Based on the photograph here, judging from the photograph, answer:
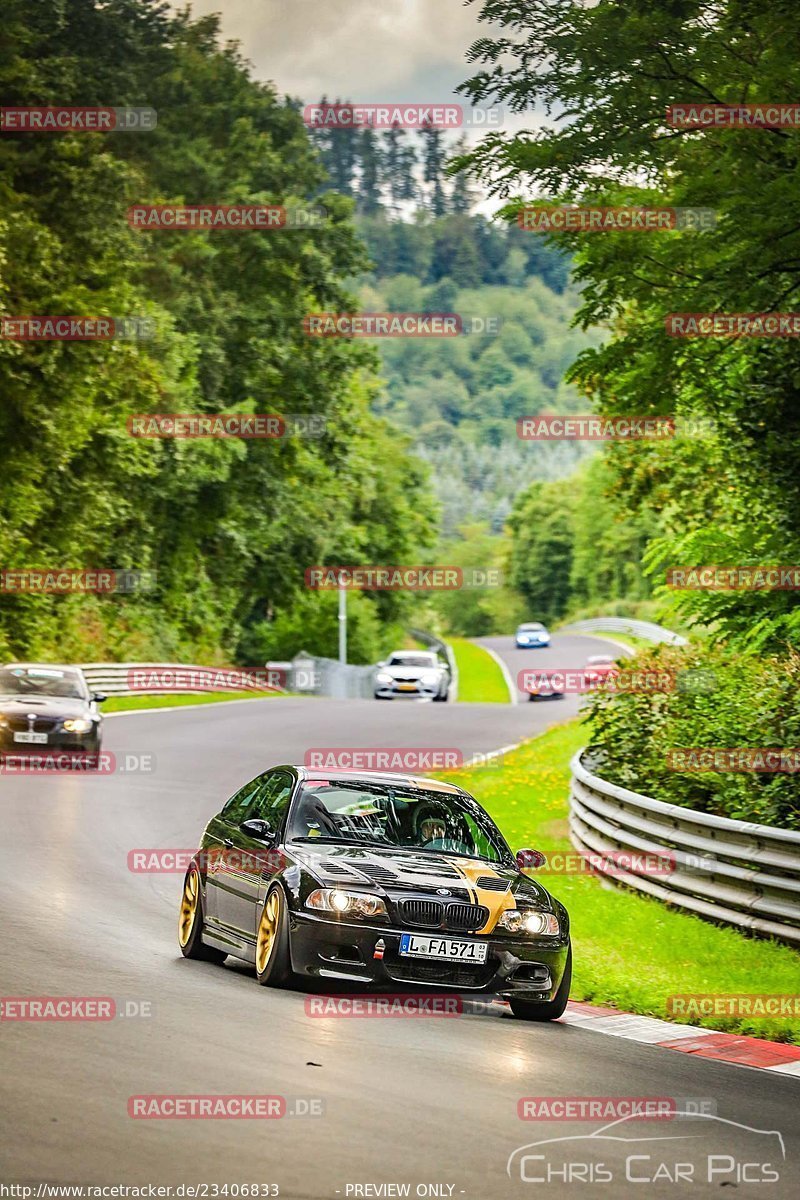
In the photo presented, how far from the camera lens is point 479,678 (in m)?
80.3

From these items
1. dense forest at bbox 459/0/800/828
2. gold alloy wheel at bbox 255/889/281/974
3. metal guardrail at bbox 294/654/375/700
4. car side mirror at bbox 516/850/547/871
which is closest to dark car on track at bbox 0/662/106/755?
dense forest at bbox 459/0/800/828

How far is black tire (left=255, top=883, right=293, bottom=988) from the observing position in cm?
1000

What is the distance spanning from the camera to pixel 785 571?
20141mm

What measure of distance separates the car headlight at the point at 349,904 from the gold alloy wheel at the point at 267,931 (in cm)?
36

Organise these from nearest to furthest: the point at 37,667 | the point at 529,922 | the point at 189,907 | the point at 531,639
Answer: the point at 529,922
the point at 189,907
the point at 37,667
the point at 531,639

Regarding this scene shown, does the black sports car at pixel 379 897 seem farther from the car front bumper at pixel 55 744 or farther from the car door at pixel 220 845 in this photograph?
the car front bumper at pixel 55 744

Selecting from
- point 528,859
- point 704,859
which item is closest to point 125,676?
point 704,859

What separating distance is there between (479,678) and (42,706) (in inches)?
2196

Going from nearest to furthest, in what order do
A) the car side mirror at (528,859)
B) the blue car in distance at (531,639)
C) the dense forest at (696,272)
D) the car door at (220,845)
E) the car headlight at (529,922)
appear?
the car headlight at (529,922)
the car side mirror at (528,859)
the car door at (220,845)
the dense forest at (696,272)
the blue car in distance at (531,639)

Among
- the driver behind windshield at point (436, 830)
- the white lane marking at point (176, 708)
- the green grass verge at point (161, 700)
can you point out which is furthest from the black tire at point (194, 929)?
the green grass verge at point (161, 700)

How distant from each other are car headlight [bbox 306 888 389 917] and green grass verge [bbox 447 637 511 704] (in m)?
49.4

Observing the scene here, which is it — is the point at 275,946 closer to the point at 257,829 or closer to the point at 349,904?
the point at 349,904

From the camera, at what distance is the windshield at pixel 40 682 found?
2583 centimetres

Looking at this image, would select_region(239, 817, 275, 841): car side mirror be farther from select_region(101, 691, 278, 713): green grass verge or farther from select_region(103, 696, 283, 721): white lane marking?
select_region(101, 691, 278, 713): green grass verge
